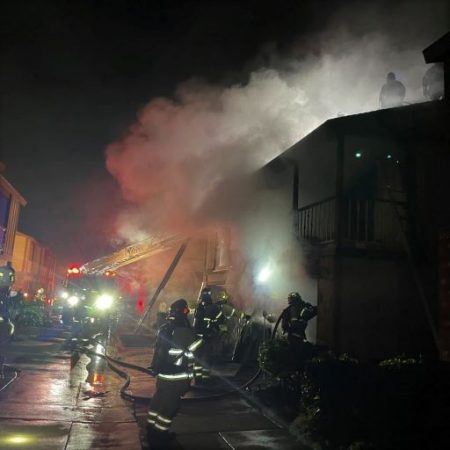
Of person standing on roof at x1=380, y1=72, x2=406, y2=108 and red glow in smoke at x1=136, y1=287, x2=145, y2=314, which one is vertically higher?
person standing on roof at x1=380, y1=72, x2=406, y2=108

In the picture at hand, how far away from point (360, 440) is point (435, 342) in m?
4.58

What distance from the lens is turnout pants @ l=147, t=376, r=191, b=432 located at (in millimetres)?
5211

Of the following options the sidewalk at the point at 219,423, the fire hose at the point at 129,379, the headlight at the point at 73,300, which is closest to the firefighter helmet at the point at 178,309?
the sidewalk at the point at 219,423

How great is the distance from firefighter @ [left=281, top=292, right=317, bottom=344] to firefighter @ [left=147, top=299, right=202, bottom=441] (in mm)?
2534

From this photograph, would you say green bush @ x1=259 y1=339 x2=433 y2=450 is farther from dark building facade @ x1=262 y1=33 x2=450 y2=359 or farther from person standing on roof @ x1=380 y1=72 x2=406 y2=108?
person standing on roof @ x1=380 y1=72 x2=406 y2=108

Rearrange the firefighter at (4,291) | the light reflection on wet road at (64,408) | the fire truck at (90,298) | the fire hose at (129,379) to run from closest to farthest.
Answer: the light reflection on wet road at (64,408)
the fire hose at (129,379)
the firefighter at (4,291)
the fire truck at (90,298)

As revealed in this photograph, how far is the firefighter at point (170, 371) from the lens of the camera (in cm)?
524

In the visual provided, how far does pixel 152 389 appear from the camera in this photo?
7734 mm

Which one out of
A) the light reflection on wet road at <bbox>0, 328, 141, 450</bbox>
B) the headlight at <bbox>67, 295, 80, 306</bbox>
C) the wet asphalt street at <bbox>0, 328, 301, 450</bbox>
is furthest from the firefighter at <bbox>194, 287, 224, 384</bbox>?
the headlight at <bbox>67, 295, 80, 306</bbox>

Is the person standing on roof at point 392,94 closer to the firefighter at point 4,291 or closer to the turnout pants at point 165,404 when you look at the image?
the turnout pants at point 165,404

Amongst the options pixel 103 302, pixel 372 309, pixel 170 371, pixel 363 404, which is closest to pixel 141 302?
pixel 103 302

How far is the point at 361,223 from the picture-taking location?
9438 mm

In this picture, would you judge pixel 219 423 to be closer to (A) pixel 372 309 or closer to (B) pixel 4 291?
(A) pixel 372 309

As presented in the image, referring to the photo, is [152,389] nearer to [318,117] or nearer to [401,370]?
[401,370]
